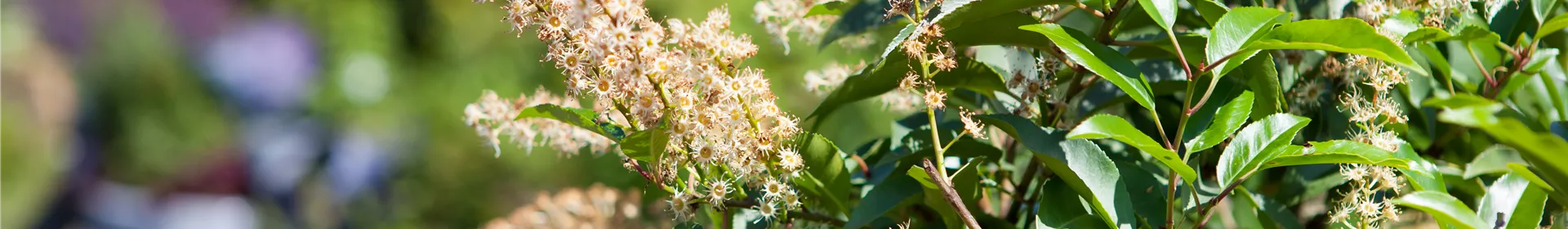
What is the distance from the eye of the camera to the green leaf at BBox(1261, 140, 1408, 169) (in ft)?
0.78

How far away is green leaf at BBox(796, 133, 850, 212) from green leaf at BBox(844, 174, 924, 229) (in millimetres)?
16

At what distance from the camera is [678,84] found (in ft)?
0.84

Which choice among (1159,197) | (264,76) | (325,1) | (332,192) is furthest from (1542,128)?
(264,76)

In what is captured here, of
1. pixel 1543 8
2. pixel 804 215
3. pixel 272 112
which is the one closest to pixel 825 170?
pixel 804 215

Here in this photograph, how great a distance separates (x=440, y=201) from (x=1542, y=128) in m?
2.68

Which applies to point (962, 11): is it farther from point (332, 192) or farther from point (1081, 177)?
point (332, 192)

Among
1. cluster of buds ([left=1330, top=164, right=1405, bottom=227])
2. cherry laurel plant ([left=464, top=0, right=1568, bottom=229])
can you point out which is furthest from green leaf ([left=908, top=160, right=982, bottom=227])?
cluster of buds ([left=1330, top=164, right=1405, bottom=227])

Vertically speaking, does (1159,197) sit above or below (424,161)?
below

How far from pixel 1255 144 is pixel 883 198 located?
0.33ft

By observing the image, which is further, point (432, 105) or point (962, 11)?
point (432, 105)

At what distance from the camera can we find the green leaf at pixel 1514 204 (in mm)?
272

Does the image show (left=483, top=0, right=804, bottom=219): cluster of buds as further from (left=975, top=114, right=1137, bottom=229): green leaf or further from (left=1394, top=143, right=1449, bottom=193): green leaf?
(left=1394, top=143, right=1449, bottom=193): green leaf

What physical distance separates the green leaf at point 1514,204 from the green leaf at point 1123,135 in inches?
3.5

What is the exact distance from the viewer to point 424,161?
108 inches
